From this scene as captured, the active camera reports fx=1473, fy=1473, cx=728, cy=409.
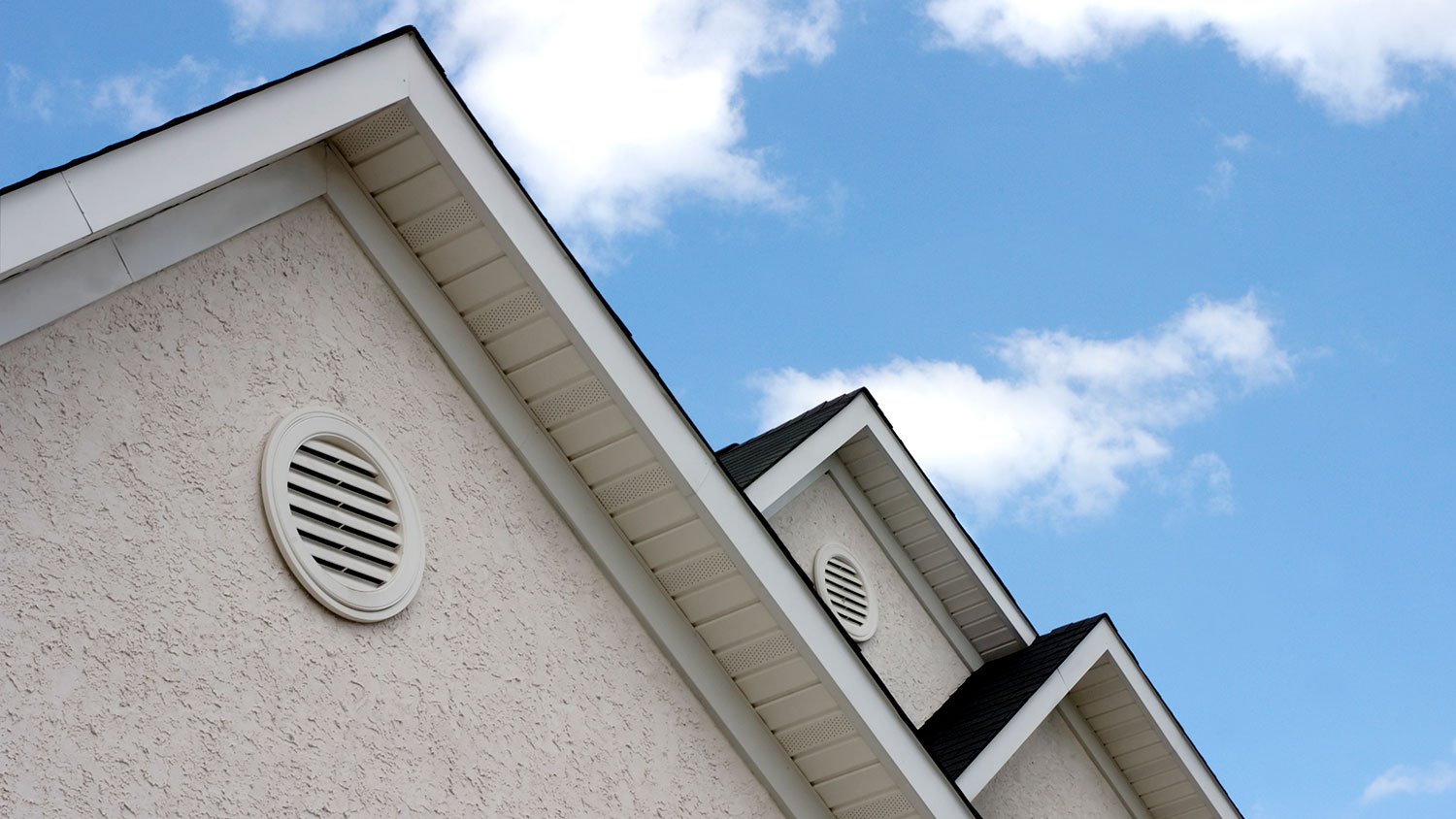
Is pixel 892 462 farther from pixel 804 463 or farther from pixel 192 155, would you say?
pixel 192 155

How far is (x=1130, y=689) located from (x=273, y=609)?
7.18 meters

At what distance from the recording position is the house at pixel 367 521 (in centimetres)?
456

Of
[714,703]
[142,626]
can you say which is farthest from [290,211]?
[714,703]

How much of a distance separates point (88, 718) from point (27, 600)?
393mm

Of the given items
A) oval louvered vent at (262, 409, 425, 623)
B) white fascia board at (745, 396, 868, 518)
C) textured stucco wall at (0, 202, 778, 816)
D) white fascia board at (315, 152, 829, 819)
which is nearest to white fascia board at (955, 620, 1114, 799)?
white fascia board at (315, 152, 829, 819)

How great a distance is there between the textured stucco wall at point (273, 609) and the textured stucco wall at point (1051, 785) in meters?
3.33

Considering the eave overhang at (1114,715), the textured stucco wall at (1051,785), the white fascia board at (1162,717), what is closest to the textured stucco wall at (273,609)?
the textured stucco wall at (1051,785)

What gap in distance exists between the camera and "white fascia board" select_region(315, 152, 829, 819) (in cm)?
621

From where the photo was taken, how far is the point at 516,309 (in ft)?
20.9

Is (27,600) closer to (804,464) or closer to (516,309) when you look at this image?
(516,309)

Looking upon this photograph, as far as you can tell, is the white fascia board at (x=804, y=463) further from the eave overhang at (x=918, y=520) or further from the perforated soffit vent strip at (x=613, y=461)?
the perforated soffit vent strip at (x=613, y=461)

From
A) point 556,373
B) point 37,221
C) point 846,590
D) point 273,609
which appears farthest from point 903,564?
point 37,221

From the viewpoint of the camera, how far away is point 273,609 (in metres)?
5.05

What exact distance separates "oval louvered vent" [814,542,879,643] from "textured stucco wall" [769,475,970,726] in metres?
0.08
